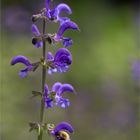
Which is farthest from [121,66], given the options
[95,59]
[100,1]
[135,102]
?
[100,1]

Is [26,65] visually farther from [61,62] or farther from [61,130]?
[61,130]

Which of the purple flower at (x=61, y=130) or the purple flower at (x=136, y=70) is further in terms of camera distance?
the purple flower at (x=136, y=70)

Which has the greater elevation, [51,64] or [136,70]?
[51,64]

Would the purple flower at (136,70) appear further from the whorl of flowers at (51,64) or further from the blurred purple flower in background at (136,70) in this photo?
the whorl of flowers at (51,64)

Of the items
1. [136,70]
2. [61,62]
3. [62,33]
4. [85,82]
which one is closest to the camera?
[61,62]

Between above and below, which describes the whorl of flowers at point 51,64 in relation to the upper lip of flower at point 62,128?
above

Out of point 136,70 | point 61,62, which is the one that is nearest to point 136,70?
point 136,70

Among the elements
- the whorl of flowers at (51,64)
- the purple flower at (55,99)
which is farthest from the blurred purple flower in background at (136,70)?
the whorl of flowers at (51,64)

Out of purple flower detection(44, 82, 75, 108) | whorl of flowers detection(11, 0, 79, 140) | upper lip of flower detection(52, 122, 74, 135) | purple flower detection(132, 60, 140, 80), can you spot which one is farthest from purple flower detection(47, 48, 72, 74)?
purple flower detection(132, 60, 140, 80)

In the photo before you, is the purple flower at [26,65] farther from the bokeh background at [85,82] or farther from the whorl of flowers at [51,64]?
the bokeh background at [85,82]

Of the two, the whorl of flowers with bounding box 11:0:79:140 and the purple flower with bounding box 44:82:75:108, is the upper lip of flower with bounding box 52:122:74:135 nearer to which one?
the whorl of flowers with bounding box 11:0:79:140
